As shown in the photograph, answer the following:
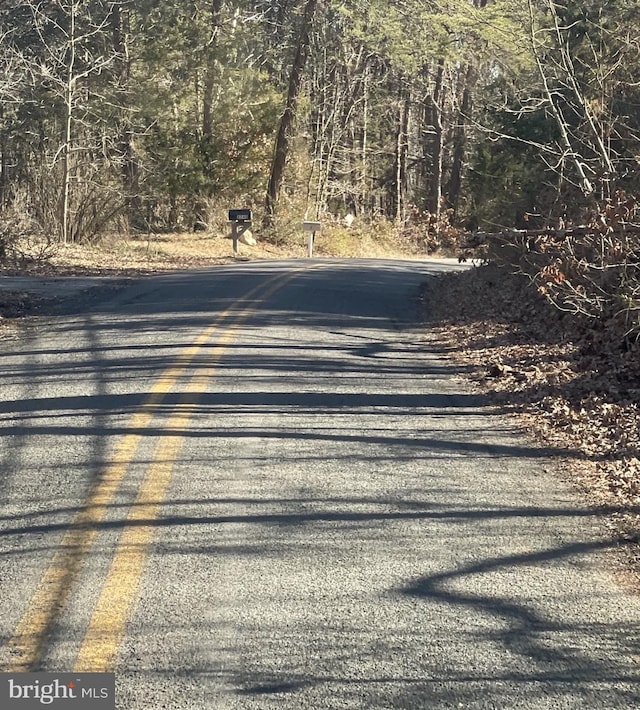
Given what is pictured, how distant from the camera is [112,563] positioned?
555 cm

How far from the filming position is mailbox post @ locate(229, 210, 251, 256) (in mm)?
34375

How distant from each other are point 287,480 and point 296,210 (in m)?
35.9

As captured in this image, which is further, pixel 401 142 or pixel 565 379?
pixel 401 142

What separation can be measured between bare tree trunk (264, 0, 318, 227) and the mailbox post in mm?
3778

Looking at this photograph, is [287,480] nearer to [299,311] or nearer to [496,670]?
[496,670]

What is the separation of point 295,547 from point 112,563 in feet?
3.34

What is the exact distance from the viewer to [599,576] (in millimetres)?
5656

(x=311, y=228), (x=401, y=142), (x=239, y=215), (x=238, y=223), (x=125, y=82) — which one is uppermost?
(x=125, y=82)

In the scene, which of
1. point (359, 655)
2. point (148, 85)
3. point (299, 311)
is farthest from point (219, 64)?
point (359, 655)

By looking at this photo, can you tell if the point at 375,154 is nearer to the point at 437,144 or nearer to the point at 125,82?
the point at 437,144

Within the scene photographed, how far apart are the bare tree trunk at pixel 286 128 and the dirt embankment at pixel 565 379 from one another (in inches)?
940

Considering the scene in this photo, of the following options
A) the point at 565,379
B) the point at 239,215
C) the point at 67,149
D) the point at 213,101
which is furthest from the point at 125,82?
the point at 565,379

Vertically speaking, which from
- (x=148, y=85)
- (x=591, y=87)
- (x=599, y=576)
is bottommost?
(x=599, y=576)

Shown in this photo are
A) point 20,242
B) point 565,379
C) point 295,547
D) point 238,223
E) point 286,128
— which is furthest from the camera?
point 286,128
